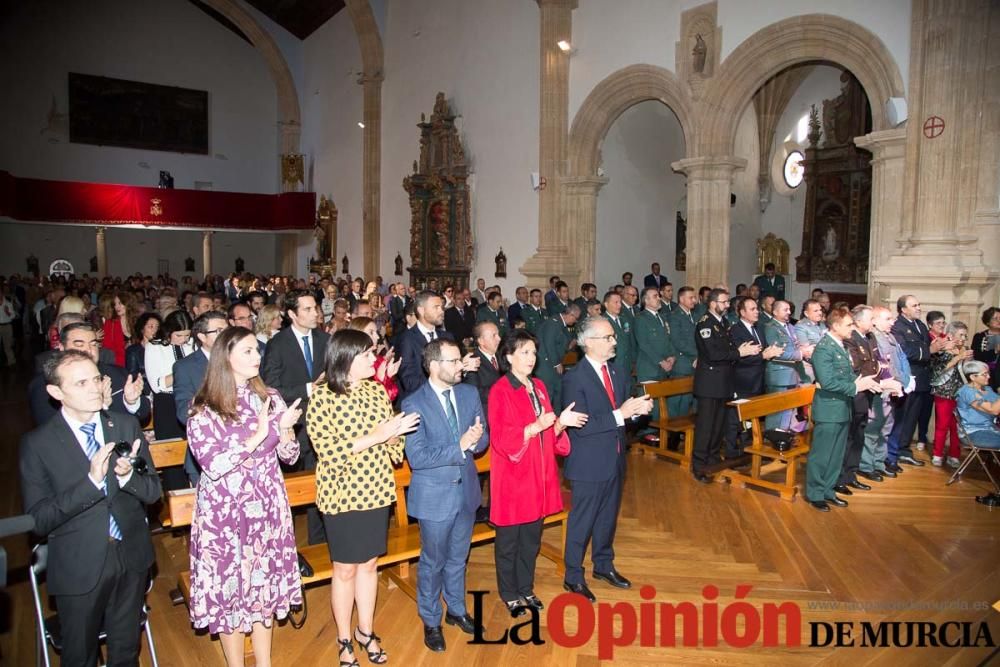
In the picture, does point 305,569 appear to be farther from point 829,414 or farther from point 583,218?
point 583,218

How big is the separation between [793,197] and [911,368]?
32.6 ft

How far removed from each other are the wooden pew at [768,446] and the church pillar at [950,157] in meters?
2.51

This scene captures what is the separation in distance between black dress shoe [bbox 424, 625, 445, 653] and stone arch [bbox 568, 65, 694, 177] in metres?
9.22

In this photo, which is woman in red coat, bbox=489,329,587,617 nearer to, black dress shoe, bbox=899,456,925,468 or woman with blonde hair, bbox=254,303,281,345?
woman with blonde hair, bbox=254,303,281,345

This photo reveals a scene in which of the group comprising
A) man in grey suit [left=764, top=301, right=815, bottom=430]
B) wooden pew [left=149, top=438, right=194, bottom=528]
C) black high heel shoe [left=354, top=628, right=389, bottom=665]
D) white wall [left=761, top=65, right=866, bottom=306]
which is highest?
white wall [left=761, top=65, right=866, bottom=306]

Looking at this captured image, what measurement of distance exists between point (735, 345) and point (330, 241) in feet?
56.5

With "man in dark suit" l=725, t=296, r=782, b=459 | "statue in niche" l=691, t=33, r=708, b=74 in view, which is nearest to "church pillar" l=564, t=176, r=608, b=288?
"statue in niche" l=691, t=33, r=708, b=74

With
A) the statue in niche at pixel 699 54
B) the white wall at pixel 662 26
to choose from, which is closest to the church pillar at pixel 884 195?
the white wall at pixel 662 26

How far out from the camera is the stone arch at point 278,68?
22.8 m

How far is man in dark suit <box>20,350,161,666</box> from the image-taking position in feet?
8.64

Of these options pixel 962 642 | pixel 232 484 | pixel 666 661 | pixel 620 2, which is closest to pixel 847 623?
pixel 962 642

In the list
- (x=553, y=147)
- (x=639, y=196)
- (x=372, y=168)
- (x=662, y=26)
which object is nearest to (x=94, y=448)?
(x=662, y=26)

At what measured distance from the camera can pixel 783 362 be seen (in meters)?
7.19

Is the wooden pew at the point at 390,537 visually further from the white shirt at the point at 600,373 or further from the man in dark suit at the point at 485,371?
the white shirt at the point at 600,373
